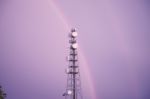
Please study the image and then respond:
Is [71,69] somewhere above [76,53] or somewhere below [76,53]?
below

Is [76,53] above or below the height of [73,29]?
below

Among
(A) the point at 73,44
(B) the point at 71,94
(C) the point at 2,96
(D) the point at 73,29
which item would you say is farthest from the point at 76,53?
(C) the point at 2,96

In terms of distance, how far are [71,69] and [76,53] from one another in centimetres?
160

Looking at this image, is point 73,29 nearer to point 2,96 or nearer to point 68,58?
point 68,58

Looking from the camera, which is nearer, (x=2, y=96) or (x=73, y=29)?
(x=73, y=29)

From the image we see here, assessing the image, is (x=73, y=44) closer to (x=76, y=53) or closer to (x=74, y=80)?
(x=76, y=53)

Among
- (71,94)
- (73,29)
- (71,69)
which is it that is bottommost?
(71,94)

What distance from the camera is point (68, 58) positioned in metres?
21.8

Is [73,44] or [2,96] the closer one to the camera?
[73,44]

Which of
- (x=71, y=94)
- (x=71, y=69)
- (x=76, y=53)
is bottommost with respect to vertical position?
(x=71, y=94)

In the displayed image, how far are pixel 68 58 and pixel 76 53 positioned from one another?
2.98 feet

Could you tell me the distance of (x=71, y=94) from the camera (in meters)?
21.5

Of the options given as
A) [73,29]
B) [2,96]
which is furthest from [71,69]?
[2,96]

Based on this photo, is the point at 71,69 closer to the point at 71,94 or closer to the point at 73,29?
the point at 71,94
